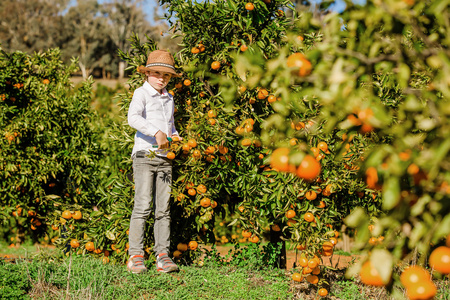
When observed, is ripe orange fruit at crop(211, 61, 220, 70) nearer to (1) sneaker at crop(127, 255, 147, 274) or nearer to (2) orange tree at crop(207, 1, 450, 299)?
(1) sneaker at crop(127, 255, 147, 274)

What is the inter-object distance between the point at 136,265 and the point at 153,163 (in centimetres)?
83

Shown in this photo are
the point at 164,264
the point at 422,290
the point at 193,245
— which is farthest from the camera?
the point at 193,245

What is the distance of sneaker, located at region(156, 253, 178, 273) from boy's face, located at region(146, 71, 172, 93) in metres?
1.42

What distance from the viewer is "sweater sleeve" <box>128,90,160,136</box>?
9.82 feet

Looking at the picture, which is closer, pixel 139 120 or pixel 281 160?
pixel 281 160

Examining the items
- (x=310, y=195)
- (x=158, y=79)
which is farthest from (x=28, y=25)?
(x=310, y=195)

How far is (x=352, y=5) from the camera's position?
1.18 metres

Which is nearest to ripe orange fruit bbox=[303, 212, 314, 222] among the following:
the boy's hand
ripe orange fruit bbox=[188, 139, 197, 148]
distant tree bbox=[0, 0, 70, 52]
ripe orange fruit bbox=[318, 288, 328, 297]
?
ripe orange fruit bbox=[318, 288, 328, 297]

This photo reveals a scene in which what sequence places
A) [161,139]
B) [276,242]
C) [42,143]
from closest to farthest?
1. [161,139]
2. [276,242]
3. [42,143]

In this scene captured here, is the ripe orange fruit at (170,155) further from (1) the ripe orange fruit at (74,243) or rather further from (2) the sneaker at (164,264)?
(1) the ripe orange fruit at (74,243)

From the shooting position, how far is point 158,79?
3.21m

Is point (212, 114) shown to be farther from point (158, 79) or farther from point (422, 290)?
point (422, 290)

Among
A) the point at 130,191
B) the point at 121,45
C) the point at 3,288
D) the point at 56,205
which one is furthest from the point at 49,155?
the point at 121,45

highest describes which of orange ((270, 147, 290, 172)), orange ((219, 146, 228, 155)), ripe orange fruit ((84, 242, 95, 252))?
orange ((219, 146, 228, 155))
